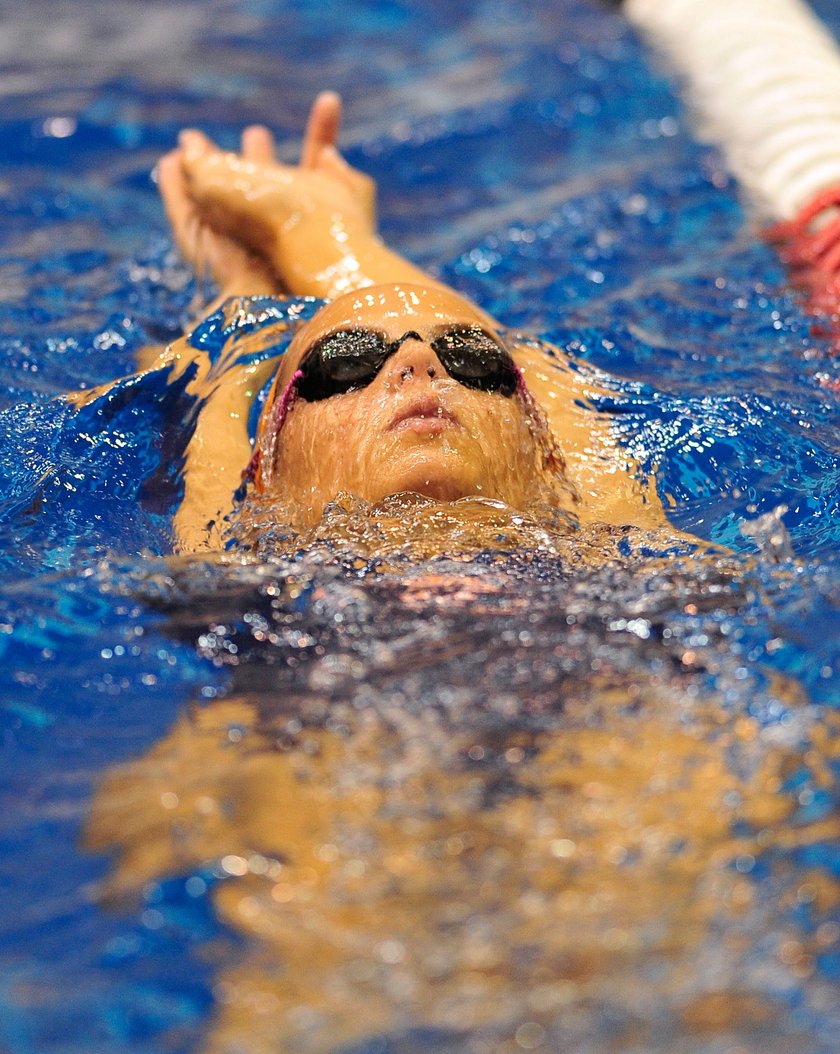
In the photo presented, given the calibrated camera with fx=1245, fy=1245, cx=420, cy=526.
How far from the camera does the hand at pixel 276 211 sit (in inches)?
146

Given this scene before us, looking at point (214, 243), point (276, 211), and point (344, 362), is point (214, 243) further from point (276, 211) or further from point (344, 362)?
point (344, 362)

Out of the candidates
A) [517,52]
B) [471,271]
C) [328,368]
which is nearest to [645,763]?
[328,368]

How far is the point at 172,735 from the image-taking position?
215 centimetres

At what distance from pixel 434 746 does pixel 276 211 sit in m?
2.26

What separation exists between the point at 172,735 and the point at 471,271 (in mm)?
2921

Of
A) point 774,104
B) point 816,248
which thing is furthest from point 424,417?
point 774,104

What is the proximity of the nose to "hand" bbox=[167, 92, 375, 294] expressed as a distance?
0.90 m

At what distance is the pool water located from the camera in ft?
5.30

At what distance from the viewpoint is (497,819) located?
1.80 m

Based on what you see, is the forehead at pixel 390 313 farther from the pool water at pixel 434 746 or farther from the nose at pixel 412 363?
the pool water at pixel 434 746

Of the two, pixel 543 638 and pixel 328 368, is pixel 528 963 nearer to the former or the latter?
pixel 543 638

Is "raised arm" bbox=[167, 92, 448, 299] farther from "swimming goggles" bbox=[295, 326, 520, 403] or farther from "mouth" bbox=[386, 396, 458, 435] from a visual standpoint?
"mouth" bbox=[386, 396, 458, 435]

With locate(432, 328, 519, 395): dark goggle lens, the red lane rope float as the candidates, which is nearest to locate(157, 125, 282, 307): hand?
locate(432, 328, 519, 395): dark goggle lens

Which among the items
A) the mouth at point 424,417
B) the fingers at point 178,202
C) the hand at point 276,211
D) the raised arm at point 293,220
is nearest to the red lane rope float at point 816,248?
the raised arm at point 293,220
